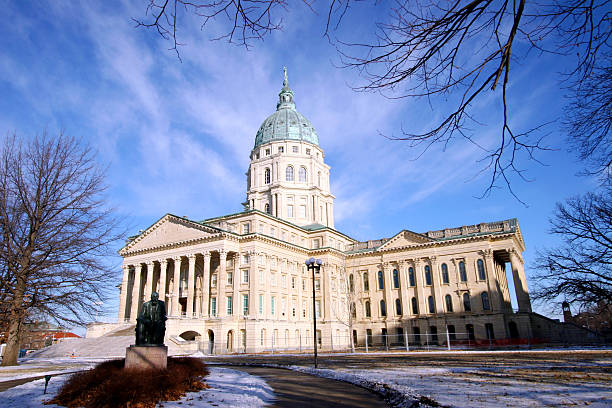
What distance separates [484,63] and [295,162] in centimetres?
Answer: 6670

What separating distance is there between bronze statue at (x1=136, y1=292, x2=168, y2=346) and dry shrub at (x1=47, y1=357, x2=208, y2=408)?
1.29 meters

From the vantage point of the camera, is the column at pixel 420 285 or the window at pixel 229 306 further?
the column at pixel 420 285

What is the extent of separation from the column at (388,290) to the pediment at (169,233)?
87.3ft

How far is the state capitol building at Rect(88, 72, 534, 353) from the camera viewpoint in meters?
50.1

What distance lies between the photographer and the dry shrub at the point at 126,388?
9.90 meters

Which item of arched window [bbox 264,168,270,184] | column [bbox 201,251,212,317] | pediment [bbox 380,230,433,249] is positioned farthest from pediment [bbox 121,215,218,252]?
pediment [bbox 380,230,433,249]

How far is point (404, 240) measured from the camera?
201ft

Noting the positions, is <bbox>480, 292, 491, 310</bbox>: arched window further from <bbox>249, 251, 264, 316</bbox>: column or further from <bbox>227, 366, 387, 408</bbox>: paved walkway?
<bbox>227, 366, 387, 408</bbox>: paved walkway

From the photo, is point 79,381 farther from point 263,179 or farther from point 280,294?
point 263,179

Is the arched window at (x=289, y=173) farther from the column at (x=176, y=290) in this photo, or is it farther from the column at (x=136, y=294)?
the column at (x=136, y=294)

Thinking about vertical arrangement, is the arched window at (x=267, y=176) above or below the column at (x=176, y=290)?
above

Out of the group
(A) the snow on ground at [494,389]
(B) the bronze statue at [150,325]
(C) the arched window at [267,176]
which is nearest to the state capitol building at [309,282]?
(C) the arched window at [267,176]

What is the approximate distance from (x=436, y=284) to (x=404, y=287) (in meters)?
4.71

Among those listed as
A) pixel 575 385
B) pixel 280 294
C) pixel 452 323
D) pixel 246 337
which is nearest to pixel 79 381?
pixel 575 385
